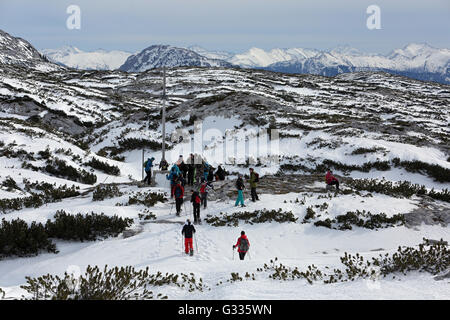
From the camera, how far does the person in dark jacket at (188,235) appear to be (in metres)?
11.1

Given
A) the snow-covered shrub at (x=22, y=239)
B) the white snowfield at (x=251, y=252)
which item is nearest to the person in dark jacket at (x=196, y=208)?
the white snowfield at (x=251, y=252)

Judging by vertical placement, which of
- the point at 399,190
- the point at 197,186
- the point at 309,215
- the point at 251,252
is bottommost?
the point at 251,252

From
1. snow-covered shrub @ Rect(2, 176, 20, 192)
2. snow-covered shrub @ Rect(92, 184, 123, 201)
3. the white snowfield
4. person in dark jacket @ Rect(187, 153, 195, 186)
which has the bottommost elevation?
the white snowfield

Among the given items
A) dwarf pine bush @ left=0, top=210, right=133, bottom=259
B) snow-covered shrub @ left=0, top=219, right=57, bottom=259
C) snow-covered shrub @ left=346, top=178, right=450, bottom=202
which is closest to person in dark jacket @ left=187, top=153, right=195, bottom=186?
dwarf pine bush @ left=0, top=210, right=133, bottom=259

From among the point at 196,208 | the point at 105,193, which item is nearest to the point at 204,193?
the point at 196,208

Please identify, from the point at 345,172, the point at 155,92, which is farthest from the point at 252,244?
the point at 155,92

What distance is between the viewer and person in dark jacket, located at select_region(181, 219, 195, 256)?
11.1m

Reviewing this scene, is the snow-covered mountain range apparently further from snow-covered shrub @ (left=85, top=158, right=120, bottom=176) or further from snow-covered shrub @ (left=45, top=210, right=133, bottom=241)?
snow-covered shrub @ (left=45, top=210, right=133, bottom=241)

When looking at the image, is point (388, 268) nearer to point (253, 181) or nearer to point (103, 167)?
point (253, 181)

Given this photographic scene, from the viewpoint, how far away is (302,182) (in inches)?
817

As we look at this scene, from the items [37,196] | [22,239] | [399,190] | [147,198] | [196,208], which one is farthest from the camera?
[399,190]

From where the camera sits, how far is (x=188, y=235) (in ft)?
36.6
